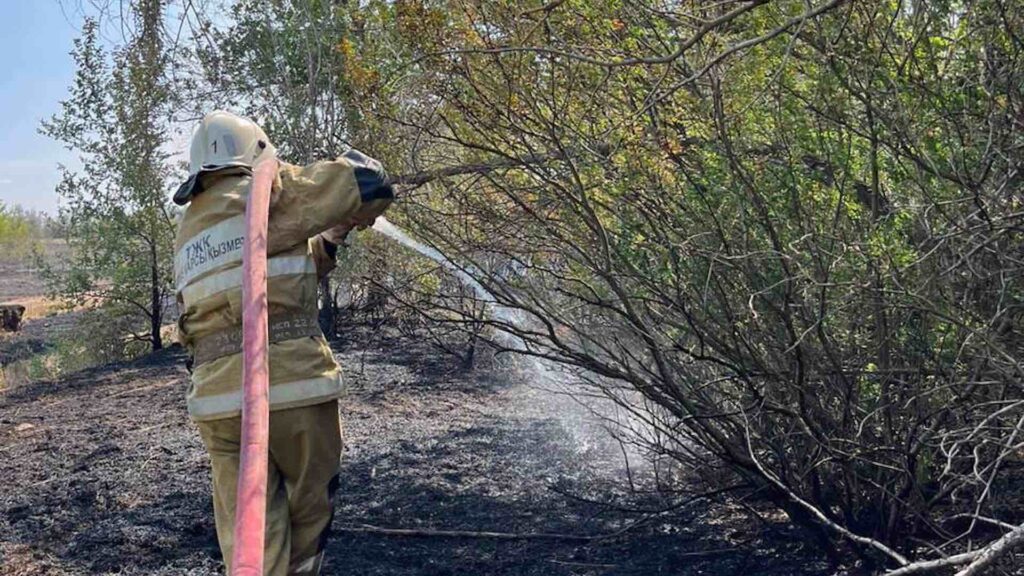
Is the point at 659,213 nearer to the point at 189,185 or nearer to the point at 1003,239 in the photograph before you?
the point at 1003,239

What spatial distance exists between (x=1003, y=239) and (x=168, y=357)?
991 cm

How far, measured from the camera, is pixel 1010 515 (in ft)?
15.2

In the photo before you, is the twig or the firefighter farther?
the twig

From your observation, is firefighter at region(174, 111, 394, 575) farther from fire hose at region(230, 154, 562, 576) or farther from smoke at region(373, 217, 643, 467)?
smoke at region(373, 217, 643, 467)

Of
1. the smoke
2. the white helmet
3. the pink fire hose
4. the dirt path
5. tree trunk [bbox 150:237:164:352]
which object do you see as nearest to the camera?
the pink fire hose

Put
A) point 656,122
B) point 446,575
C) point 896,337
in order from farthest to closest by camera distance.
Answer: point 446,575 < point 656,122 < point 896,337

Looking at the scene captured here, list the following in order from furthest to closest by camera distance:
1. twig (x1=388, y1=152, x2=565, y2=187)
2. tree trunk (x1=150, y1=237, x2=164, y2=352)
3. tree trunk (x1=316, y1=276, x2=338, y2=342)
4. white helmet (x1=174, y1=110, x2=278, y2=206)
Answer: tree trunk (x1=150, y1=237, x2=164, y2=352)
tree trunk (x1=316, y1=276, x2=338, y2=342)
twig (x1=388, y1=152, x2=565, y2=187)
white helmet (x1=174, y1=110, x2=278, y2=206)

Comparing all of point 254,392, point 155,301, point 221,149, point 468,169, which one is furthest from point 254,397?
point 155,301

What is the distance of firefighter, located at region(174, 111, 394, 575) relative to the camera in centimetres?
412

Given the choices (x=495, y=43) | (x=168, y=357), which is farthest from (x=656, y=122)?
(x=168, y=357)

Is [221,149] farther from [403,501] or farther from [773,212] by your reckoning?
[403,501]

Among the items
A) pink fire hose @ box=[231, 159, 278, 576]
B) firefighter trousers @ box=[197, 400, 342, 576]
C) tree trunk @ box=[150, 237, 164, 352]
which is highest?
tree trunk @ box=[150, 237, 164, 352]

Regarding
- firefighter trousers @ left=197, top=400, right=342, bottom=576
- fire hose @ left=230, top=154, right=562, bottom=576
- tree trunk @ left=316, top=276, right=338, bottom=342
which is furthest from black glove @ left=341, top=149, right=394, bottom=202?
tree trunk @ left=316, top=276, right=338, bottom=342

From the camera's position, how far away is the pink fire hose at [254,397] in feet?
→ 8.15
